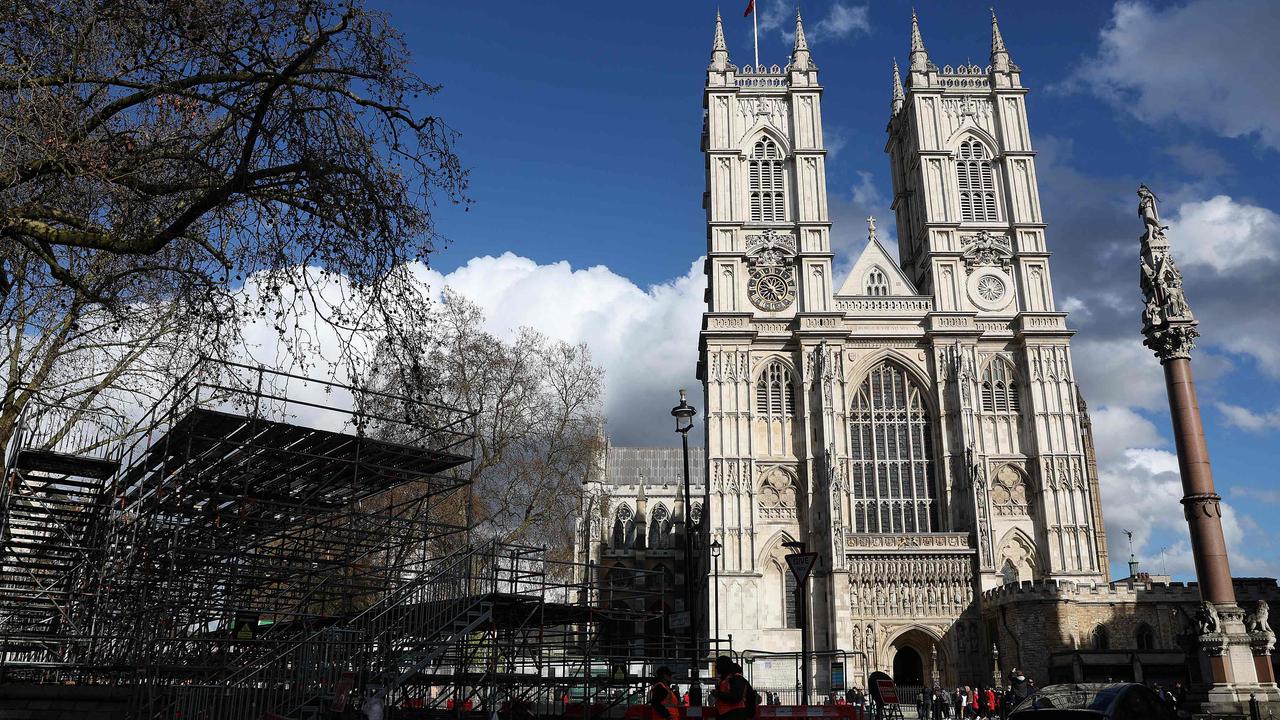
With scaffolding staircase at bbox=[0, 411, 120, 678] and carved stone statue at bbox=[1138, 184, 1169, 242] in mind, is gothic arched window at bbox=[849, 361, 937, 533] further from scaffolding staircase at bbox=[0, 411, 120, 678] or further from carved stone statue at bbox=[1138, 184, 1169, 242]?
scaffolding staircase at bbox=[0, 411, 120, 678]

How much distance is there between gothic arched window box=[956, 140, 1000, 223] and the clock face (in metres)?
8.35

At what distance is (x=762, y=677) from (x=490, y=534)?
11736 millimetres

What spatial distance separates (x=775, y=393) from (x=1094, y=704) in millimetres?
29706

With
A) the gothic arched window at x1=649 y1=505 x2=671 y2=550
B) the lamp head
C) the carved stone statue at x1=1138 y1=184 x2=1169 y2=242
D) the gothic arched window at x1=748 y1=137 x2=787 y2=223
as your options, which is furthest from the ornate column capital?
the gothic arched window at x1=649 y1=505 x2=671 y2=550

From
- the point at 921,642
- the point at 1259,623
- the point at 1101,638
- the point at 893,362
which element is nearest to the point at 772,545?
the point at 921,642

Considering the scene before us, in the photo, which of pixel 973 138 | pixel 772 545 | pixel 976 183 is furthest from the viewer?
pixel 973 138

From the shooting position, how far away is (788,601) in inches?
1467

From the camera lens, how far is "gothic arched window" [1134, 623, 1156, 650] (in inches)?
1270

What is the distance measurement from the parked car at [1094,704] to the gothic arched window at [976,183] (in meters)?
34.0

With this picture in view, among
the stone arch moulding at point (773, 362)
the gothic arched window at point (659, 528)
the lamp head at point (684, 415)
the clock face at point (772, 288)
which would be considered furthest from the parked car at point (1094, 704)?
the gothic arched window at point (659, 528)

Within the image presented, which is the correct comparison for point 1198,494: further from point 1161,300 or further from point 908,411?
point 908,411

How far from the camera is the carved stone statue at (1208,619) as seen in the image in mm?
19062

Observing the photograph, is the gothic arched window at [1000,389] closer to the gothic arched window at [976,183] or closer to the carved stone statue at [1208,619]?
the gothic arched window at [976,183]

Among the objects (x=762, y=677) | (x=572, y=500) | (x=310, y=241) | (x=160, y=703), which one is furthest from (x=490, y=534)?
(x=310, y=241)
